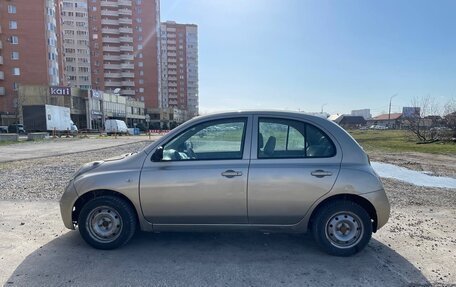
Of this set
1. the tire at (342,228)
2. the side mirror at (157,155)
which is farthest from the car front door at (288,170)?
the side mirror at (157,155)

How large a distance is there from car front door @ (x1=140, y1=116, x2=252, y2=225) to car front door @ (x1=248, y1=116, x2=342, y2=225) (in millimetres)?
134

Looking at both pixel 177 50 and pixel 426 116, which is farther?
pixel 177 50

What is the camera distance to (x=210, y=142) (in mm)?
3727

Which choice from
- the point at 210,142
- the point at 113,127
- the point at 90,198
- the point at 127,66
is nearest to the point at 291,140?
the point at 210,142

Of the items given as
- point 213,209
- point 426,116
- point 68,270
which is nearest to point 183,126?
point 213,209

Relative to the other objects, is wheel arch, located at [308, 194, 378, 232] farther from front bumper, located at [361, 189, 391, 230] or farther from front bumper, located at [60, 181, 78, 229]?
front bumper, located at [60, 181, 78, 229]

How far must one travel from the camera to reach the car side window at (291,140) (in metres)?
3.58

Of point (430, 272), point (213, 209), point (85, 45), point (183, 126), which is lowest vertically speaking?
point (430, 272)

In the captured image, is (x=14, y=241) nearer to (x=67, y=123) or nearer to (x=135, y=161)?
(x=135, y=161)

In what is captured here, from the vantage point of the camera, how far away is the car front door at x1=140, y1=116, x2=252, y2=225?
3.47 meters

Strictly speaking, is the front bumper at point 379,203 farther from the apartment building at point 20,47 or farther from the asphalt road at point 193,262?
the apartment building at point 20,47

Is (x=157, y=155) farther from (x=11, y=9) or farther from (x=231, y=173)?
(x=11, y=9)

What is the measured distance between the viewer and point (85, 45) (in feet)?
292

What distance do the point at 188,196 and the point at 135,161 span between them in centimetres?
78
